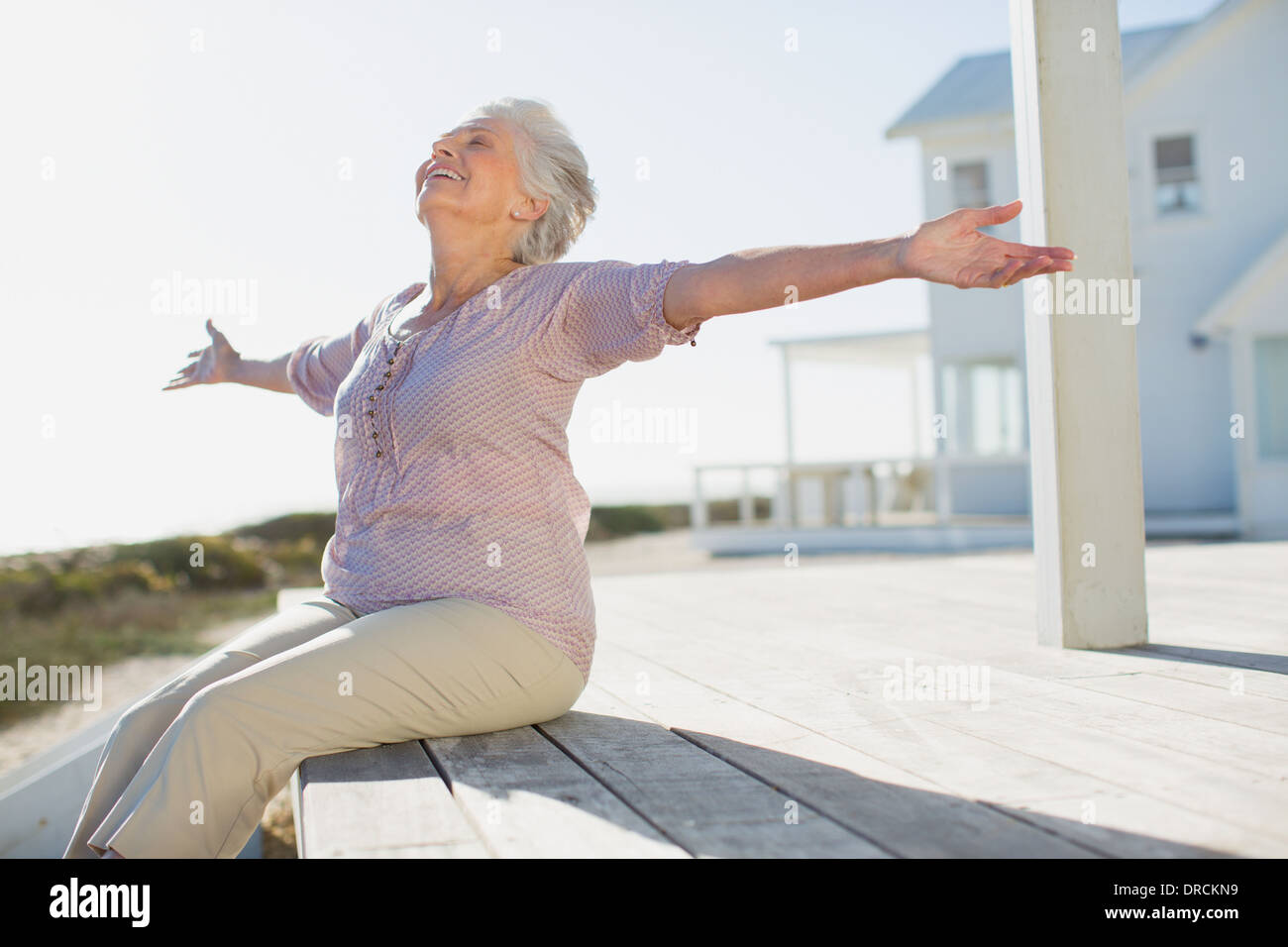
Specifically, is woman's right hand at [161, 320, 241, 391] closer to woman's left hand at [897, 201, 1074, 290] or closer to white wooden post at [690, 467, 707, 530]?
woman's left hand at [897, 201, 1074, 290]

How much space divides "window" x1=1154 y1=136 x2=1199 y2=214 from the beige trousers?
13.3 metres

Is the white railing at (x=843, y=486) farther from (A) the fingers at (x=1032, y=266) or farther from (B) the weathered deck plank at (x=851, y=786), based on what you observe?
(A) the fingers at (x=1032, y=266)

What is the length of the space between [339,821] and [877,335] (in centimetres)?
1391

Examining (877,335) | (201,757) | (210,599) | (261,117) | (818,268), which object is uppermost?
(261,117)

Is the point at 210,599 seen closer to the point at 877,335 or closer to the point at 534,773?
the point at 877,335

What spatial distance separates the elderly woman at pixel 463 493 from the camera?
1.77 meters

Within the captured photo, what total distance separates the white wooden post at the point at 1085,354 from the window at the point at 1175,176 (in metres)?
11.4

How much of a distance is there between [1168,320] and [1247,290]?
112 centimetres

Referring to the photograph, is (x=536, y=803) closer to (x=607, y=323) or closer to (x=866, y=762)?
(x=866, y=762)

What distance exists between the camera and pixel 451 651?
6.71 ft

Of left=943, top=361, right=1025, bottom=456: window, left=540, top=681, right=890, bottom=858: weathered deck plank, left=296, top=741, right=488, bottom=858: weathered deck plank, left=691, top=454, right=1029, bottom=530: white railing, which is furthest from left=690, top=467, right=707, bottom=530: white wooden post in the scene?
left=296, top=741, right=488, bottom=858: weathered deck plank

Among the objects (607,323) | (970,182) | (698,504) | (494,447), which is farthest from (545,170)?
(970,182)
